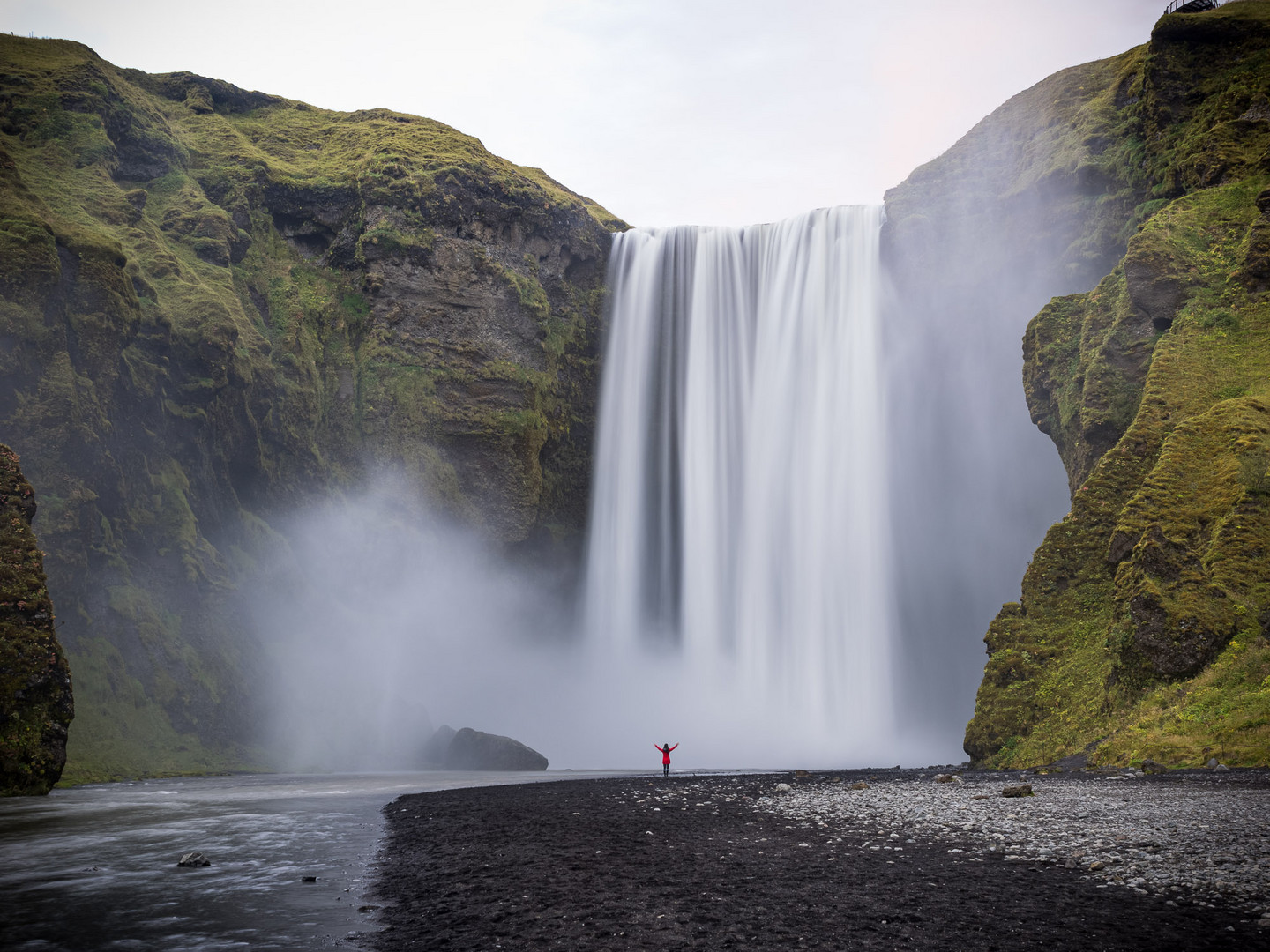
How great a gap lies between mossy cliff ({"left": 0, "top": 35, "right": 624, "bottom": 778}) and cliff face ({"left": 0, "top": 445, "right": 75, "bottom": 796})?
7.77 metres

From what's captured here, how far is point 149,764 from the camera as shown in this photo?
29.1 metres

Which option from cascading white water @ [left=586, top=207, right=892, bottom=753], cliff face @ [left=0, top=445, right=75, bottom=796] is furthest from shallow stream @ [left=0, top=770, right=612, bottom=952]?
cascading white water @ [left=586, top=207, right=892, bottom=753]

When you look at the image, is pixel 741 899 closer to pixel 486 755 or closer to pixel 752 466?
pixel 486 755

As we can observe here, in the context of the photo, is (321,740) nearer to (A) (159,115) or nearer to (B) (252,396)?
(B) (252,396)

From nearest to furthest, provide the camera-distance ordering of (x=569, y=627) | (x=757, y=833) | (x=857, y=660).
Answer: (x=757, y=833)
(x=857, y=660)
(x=569, y=627)

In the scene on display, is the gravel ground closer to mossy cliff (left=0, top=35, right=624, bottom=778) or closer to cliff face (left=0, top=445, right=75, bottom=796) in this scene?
cliff face (left=0, top=445, right=75, bottom=796)

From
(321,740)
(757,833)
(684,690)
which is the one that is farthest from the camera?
(684,690)

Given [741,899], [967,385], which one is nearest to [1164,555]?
[741,899]

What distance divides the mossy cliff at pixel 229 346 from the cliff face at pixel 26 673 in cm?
777

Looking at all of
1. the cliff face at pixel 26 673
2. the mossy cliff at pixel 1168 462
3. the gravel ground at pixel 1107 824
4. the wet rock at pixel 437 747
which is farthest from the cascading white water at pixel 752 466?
the cliff face at pixel 26 673

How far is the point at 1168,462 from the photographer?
2225cm

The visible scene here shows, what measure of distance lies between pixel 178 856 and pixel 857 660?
3818 cm

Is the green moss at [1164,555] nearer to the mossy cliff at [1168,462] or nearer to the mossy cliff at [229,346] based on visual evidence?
the mossy cliff at [1168,462]

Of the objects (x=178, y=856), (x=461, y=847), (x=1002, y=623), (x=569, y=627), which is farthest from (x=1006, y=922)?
(x=569, y=627)
